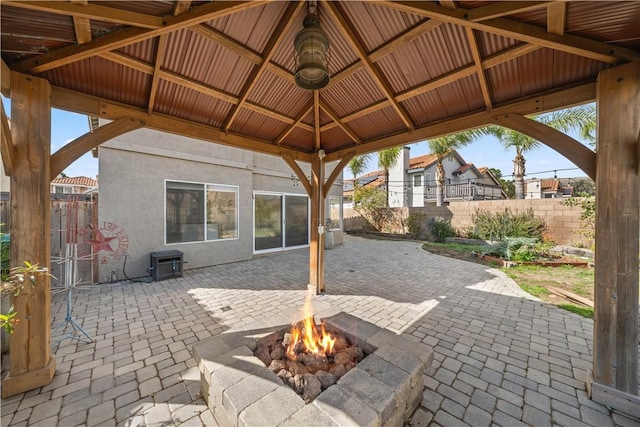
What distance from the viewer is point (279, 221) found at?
907 centimetres

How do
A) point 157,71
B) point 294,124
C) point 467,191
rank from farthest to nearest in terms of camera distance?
point 467,191
point 294,124
point 157,71

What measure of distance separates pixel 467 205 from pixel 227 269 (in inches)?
439

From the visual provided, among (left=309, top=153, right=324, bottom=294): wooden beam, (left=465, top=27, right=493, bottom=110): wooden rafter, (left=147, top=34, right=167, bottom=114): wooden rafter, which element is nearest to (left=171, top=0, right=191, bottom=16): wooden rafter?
(left=147, top=34, right=167, bottom=114): wooden rafter

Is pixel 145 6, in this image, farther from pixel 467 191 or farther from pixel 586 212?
pixel 467 191

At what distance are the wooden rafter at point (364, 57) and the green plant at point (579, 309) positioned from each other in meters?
4.33

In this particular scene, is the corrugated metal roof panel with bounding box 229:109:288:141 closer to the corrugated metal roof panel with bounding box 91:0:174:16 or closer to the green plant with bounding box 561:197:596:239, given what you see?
the corrugated metal roof panel with bounding box 91:0:174:16

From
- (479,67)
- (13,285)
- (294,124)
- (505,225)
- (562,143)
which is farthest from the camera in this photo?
(505,225)

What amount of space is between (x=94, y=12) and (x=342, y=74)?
7.96 feet

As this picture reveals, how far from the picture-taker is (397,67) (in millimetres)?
2924

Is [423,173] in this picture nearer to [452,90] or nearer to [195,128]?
[452,90]

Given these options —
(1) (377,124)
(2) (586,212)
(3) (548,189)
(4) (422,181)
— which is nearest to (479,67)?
(1) (377,124)

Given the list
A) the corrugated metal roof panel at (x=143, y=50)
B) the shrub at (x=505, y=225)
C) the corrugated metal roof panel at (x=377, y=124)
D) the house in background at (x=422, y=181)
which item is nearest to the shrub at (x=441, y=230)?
the shrub at (x=505, y=225)

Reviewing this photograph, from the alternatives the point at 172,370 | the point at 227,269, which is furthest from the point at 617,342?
the point at 227,269

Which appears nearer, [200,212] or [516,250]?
[200,212]
